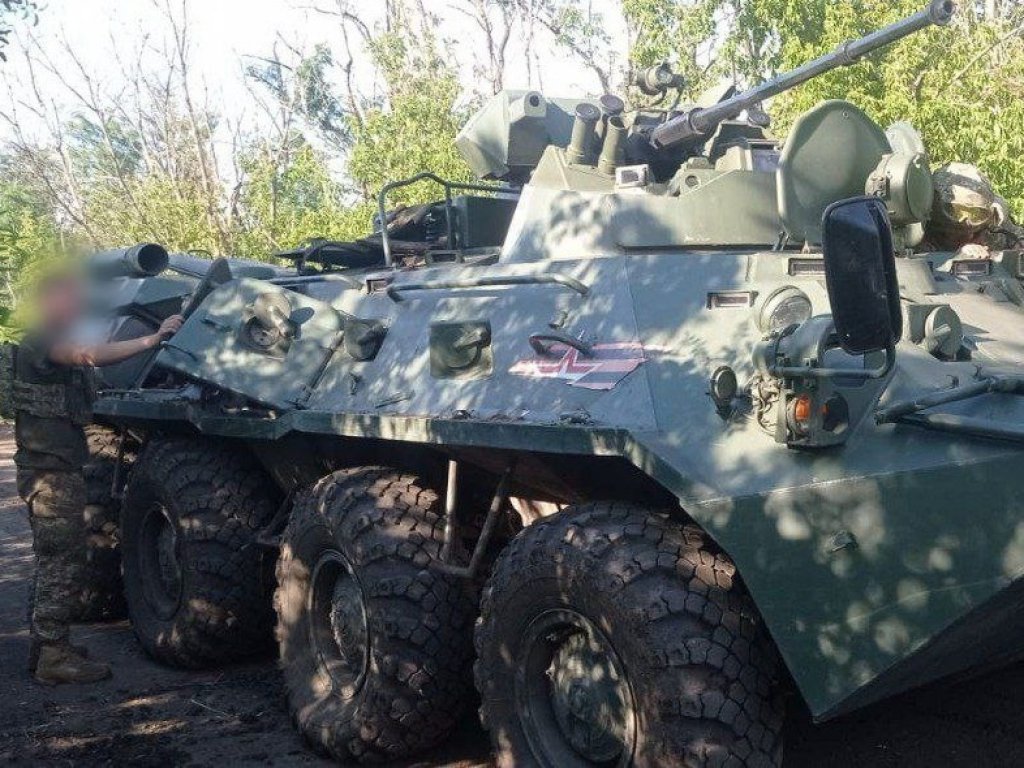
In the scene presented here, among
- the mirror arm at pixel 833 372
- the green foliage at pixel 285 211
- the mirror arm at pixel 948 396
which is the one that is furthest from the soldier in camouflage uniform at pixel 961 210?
the green foliage at pixel 285 211

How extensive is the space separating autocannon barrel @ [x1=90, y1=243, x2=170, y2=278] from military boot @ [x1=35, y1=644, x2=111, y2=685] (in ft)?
7.93

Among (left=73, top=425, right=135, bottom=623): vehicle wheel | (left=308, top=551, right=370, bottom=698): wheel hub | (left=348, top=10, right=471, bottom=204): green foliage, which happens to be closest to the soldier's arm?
(left=73, top=425, right=135, bottom=623): vehicle wheel

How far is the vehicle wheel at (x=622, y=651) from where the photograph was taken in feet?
11.8

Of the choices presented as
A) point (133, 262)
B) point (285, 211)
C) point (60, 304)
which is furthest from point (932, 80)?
point (285, 211)

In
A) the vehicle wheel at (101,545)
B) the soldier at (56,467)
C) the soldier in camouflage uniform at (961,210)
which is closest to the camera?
the soldier in camouflage uniform at (961,210)

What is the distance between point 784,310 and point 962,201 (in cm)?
171

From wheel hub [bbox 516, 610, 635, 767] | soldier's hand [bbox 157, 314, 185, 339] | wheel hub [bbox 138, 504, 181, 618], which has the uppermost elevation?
soldier's hand [bbox 157, 314, 185, 339]

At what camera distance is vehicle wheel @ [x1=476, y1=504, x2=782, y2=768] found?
3.60 m

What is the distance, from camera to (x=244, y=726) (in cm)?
551

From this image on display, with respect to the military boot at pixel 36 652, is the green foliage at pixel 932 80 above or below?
above

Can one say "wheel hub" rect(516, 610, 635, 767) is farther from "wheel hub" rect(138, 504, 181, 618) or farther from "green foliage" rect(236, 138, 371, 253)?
"green foliage" rect(236, 138, 371, 253)

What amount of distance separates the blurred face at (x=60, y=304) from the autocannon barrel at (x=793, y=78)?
10.6 feet

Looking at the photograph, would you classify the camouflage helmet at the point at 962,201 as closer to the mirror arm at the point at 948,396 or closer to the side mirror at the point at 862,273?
the mirror arm at the point at 948,396

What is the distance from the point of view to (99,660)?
6.79 metres
